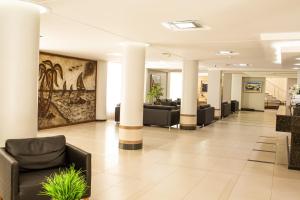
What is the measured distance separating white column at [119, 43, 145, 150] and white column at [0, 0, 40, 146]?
3.40 meters

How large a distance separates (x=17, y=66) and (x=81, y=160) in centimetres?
146

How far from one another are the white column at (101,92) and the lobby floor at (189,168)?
2.91 meters

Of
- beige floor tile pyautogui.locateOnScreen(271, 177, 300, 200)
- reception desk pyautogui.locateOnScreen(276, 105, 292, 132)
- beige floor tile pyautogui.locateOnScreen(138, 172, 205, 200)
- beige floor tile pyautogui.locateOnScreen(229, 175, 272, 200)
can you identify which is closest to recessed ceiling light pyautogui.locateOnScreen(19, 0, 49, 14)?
beige floor tile pyautogui.locateOnScreen(138, 172, 205, 200)

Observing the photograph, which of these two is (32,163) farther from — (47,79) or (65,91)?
(65,91)

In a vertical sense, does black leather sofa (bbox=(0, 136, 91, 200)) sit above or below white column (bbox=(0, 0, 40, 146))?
below

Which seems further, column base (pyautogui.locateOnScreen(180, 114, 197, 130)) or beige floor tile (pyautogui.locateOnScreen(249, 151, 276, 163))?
column base (pyautogui.locateOnScreen(180, 114, 197, 130))

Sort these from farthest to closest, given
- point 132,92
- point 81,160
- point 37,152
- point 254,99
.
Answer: point 254,99 < point 132,92 < point 37,152 < point 81,160

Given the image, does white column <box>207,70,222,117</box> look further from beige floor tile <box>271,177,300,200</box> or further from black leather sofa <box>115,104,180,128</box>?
beige floor tile <box>271,177,300,200</box>

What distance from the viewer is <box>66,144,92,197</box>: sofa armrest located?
375 cm

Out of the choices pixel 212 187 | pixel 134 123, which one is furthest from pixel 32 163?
pixel 134 123

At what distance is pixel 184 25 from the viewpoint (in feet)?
16.6

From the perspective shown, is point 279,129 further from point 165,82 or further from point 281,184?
point 165,82

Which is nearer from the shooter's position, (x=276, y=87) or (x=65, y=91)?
(x=65, y=91)

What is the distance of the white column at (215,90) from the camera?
603 inches
